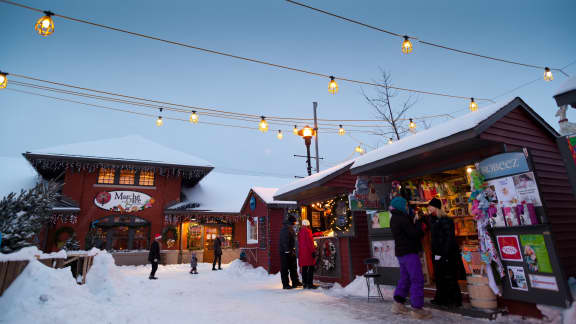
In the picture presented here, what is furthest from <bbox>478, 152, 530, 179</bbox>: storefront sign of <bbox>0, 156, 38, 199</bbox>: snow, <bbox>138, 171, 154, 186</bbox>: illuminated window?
<bbox>0, 156, 38, 199</bbox>: snow

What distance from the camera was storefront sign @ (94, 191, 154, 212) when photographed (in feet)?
68.9

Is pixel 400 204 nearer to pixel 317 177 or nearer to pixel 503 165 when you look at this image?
pixel 503 165

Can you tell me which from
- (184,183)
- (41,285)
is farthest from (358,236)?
(184,183)

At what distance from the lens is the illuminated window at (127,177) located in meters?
22.0

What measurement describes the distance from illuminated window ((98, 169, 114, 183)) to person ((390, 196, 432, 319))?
854 inches

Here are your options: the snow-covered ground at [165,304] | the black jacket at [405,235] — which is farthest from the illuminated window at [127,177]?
the black jacket at [405,235]

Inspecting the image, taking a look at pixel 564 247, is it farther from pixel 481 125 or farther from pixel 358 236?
pixel 358 236

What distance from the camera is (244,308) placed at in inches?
255

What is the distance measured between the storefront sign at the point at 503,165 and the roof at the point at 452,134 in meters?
0.68

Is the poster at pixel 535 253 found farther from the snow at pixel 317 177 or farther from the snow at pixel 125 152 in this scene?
the snow at pixel 125 152

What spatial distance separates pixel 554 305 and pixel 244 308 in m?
5.31

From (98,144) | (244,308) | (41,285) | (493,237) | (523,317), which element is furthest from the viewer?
(98,144)

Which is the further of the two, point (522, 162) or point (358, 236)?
point (358, 236)

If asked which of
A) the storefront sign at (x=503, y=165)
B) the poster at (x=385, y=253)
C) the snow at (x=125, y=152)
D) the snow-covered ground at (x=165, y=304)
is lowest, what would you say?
the snow-covered ground at (x=165, y=304)
